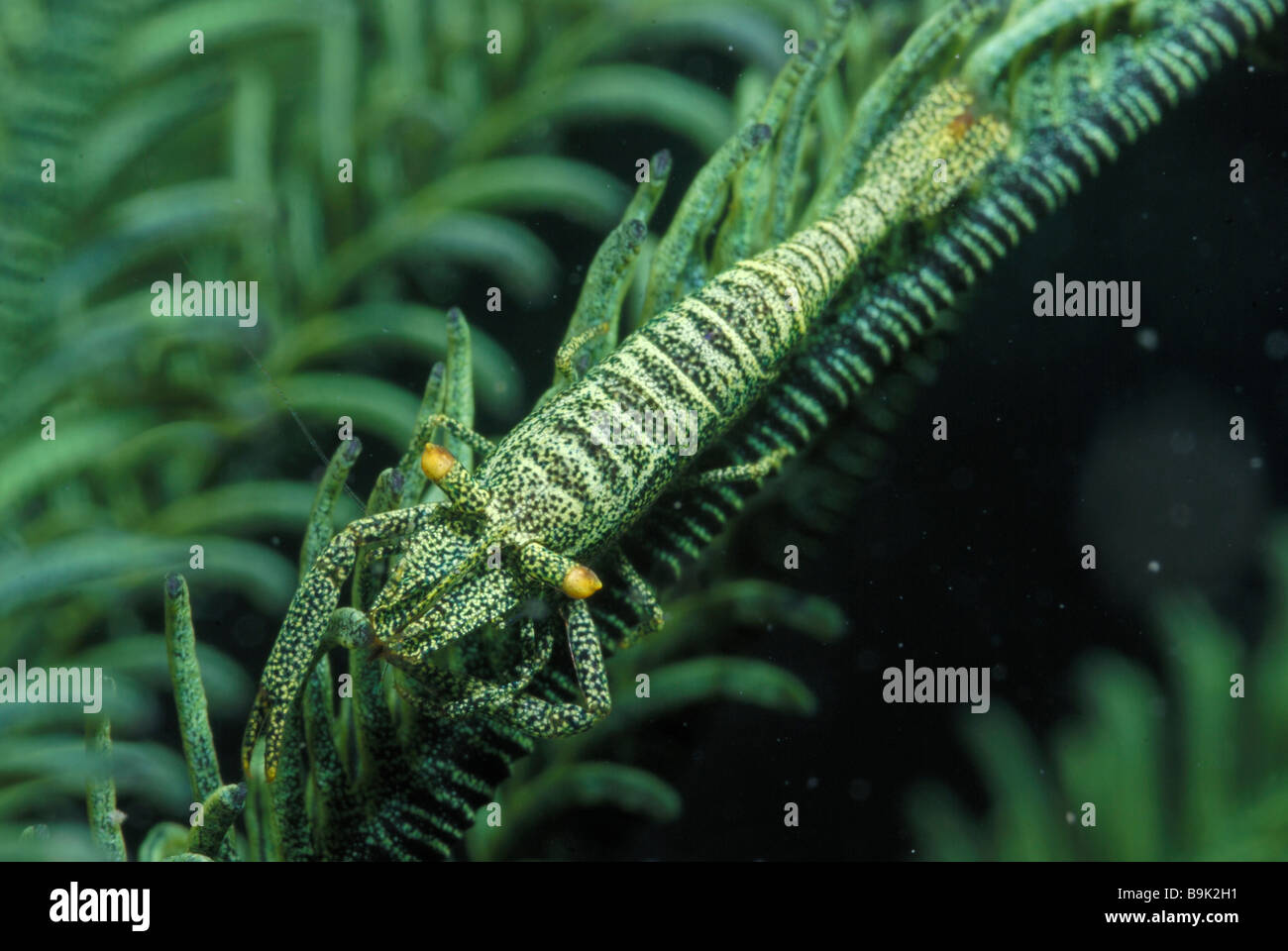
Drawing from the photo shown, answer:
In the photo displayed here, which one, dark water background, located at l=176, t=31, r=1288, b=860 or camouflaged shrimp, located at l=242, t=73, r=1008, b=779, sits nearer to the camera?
camouflaged shrimp, located at l=242, t=73, r=1008, b=779

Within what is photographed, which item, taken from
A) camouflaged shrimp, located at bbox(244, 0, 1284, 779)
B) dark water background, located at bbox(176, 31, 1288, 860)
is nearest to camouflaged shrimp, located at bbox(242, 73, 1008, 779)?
camouflaged shrimp, located at bbox(244, 0, 1284, 779)

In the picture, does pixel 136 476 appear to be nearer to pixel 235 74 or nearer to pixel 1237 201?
pixel 235 74

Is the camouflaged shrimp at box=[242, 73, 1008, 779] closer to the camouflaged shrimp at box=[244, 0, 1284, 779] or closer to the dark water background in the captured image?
the camouflaged shrimp at box=[244, 0, 1284, 779]

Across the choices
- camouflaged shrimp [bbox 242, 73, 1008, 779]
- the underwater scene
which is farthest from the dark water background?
camouflaged shrimp [bbox 242, 73, 1008, 779]

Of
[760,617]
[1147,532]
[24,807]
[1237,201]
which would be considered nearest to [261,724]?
[24,807]

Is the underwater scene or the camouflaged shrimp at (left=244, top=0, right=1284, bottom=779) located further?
the underwater scene

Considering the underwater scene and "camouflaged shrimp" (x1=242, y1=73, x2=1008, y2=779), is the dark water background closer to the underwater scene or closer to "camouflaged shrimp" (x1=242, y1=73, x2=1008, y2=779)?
the underwater scene
